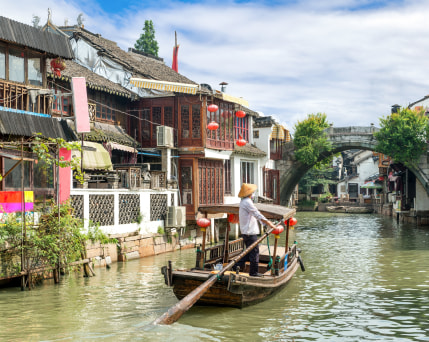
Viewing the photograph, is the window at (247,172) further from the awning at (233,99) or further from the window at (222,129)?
the awning at (233,99)

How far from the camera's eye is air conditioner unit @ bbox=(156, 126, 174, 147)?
1989cm

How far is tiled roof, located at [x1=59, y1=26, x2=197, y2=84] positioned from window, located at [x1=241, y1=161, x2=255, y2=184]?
5352mm

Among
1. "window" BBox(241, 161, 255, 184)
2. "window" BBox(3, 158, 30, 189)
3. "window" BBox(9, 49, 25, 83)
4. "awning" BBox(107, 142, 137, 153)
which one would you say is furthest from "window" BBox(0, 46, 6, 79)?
"window" BBox(241, 161, 255, 184)

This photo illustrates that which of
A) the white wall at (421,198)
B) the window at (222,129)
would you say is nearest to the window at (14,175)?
the window at (222,129)

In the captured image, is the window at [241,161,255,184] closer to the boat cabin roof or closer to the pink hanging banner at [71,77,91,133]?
the pink hanging banner at [71,77,91,133]

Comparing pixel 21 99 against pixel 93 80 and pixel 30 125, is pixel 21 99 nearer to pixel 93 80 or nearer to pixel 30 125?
pixel 30 125

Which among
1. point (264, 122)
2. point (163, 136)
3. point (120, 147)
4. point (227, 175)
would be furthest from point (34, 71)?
point (264, 122)

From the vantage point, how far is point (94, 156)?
16750 millimetres

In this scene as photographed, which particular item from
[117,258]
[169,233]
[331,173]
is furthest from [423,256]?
[331,173]

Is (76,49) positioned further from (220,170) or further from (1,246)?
(1,246)

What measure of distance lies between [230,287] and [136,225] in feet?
28.8

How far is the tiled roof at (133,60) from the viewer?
21.7m

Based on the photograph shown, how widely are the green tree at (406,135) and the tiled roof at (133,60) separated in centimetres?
1321

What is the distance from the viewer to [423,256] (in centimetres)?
1800
